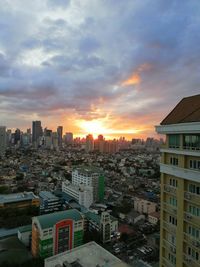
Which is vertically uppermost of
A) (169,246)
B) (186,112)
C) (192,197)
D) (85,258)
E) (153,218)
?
(186,112)

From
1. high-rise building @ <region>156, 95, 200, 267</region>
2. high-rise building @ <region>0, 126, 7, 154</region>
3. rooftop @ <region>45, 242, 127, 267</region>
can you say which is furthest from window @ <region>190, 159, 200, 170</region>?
high-rise building @ <region>0, 126, 7, 154</region>

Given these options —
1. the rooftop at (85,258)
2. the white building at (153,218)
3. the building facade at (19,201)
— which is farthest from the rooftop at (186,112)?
the building facade at (19,201)

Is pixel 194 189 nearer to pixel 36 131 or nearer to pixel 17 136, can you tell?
pixel 36 131

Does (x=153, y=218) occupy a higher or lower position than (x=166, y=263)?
lower

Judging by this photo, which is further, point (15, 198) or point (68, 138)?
point (68, 138)

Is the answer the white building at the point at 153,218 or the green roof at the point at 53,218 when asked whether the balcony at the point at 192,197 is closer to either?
the green roof at the point at 53,218

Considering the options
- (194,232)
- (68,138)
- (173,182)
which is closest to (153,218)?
(173,182)
